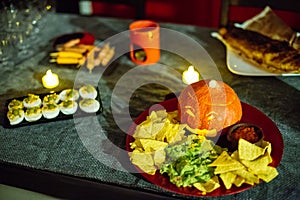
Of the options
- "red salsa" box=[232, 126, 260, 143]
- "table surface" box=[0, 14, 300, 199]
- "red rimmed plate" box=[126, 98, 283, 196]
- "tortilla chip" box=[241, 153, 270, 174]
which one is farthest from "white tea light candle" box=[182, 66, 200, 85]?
"tortilla chip" box=[241, 153, 270, 174]

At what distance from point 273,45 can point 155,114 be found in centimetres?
60

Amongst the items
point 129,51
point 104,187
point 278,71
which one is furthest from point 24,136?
point 278,71

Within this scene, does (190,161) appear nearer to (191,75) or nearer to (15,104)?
(191,75)

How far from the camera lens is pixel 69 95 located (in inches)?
54.0

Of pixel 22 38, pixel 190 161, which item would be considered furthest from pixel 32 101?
pixel 190 161

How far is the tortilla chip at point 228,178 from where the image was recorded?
40.8 inches

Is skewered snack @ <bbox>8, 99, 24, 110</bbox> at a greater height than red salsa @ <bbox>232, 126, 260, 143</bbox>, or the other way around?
red salsa @ <bbox>232, 126, 260, 143</bbox>

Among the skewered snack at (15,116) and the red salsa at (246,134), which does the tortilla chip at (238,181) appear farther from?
the skewered snack at (15,116)

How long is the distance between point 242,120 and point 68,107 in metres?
0.56

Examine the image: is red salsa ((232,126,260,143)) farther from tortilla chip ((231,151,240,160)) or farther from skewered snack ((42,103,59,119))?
skewered snack ((42,103,59,119))

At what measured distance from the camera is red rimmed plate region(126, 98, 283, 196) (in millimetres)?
1038

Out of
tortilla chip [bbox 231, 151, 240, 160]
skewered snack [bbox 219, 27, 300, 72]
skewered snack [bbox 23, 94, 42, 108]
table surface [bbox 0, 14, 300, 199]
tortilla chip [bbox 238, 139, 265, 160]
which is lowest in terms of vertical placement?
table surface [bbox 0, 14, 300, 199]

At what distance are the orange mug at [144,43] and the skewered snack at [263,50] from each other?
1.03ft

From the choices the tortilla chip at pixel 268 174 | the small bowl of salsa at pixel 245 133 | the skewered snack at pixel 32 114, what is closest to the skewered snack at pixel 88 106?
the skewered snack at pixel 32 114
